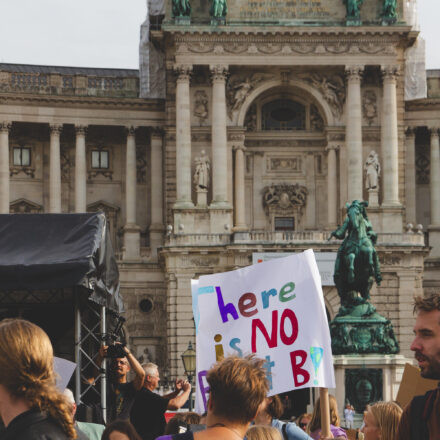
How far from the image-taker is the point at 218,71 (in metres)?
53.3

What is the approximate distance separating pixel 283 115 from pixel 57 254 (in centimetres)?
3941

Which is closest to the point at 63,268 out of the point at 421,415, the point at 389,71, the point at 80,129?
the point at 421,415

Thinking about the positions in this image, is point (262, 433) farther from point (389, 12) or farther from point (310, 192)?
point (310, 192)

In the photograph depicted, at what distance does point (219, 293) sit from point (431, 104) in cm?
Result: 4663

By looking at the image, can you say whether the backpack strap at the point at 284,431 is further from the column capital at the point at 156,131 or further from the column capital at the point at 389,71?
the column capital at the point at 156,131

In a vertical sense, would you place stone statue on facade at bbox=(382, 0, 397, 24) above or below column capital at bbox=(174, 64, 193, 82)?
above

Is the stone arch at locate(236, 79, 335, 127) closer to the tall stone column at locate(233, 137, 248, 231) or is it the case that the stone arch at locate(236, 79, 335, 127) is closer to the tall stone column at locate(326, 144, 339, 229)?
the tall stone column at locate(233, 137, 248, 231)

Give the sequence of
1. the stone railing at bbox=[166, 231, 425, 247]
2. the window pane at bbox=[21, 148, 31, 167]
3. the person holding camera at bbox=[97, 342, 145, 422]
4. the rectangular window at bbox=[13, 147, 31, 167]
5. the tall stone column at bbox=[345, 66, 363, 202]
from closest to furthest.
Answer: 1. the person holding camera at bbox=[97, 342, 145, 422]
2. the stone railing at bbox=[166, 231, 425, 247]
3. the tall stone column at bbox=[345, 66, 363, 202]
4. the rectangular window at bbox=[13, 147, 31, 167]
5. the window pane at bbox=[21, 148, 31, 167]

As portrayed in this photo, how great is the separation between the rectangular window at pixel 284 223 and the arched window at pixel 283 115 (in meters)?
4.52

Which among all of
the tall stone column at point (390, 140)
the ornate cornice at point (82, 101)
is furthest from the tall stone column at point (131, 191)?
the tall stone column at point (390, 140)

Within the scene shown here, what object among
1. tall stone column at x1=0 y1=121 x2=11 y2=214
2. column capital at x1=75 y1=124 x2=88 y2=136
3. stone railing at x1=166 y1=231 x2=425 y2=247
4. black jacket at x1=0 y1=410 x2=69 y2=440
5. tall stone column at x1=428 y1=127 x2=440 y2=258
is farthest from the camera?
tall stone column at x1=428 y1=127 x2=440 y2=258

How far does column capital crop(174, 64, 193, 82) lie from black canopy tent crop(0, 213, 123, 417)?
33721 mm

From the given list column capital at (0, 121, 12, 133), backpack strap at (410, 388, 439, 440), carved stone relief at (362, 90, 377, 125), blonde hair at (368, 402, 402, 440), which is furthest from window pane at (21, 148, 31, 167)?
backpack strap at (410, 388, 439, 440)

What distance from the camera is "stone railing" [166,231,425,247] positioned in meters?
51.0
